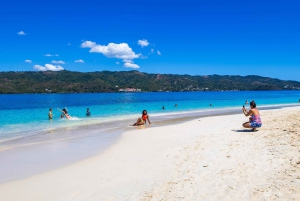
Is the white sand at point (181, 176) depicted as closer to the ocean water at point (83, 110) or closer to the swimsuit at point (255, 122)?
the swimsuit at point (255, 122)

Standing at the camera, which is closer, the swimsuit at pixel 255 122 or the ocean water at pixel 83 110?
the swimsuit at pixel 255 122

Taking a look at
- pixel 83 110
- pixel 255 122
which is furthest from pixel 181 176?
pixel 83 110

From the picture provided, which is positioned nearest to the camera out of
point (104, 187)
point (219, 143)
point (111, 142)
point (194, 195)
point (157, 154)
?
point (194, 195)

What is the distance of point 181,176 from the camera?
A: 698cm

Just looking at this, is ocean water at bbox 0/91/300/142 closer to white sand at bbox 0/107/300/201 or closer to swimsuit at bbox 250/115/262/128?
white sand at bbox 0/107/300/201

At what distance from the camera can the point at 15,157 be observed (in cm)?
1054

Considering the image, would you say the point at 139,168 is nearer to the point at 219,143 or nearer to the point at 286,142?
the point at 219,143

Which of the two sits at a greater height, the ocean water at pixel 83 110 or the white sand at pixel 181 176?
the white sand at pixel 181 176

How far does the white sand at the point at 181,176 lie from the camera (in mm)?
5776

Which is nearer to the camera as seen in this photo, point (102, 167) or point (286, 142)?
point (102, 167)

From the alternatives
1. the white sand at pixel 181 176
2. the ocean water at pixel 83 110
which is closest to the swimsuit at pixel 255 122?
the white sand at pixel 181 176

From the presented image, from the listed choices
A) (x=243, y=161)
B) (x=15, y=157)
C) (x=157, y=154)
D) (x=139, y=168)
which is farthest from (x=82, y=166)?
(x=243, y=161)

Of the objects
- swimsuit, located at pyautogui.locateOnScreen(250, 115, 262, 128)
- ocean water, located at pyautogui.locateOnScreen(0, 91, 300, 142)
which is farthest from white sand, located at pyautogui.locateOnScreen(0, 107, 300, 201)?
ocean water, located at pyautogui.locateOnScreen(0, 91, 300, 142)

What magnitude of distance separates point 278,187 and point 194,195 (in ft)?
6.30
